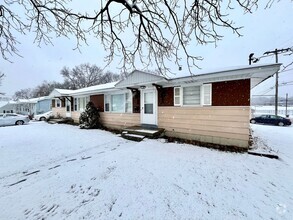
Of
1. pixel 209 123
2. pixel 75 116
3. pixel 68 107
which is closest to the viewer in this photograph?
pixel 209 123

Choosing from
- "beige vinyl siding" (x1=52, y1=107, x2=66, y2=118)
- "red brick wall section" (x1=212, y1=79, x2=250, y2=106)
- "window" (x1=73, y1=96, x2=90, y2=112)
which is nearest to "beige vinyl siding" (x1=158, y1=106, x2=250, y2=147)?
"red brick wall section" (x1=212, y1=79, x2=250, y2=106)

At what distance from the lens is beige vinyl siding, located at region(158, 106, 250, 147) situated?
607 cm

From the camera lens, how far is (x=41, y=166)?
15.4ft

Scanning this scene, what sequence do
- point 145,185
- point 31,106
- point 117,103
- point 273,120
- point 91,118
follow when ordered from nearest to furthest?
point 145,185
point 117,103
point 91,118
point 273,120
point 31,106

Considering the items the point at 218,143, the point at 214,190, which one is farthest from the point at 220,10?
the point at 218,143

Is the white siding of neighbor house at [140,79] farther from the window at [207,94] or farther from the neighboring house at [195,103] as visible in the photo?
the window at [207,94]

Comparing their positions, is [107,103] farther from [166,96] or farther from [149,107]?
[166,96]

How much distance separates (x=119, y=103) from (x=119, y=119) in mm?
1145

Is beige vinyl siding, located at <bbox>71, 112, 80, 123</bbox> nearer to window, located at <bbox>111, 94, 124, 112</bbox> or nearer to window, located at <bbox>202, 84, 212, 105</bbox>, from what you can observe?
window, located at <bbox>111, 94, 124, 112</bbox>

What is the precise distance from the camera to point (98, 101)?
12133 millimetres

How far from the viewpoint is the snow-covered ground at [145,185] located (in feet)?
8.76

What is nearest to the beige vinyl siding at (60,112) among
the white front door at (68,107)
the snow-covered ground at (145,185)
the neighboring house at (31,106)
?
the white front door at (68,107)

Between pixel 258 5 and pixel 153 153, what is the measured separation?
496 cm

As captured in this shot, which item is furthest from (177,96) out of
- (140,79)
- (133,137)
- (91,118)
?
(91,118)
